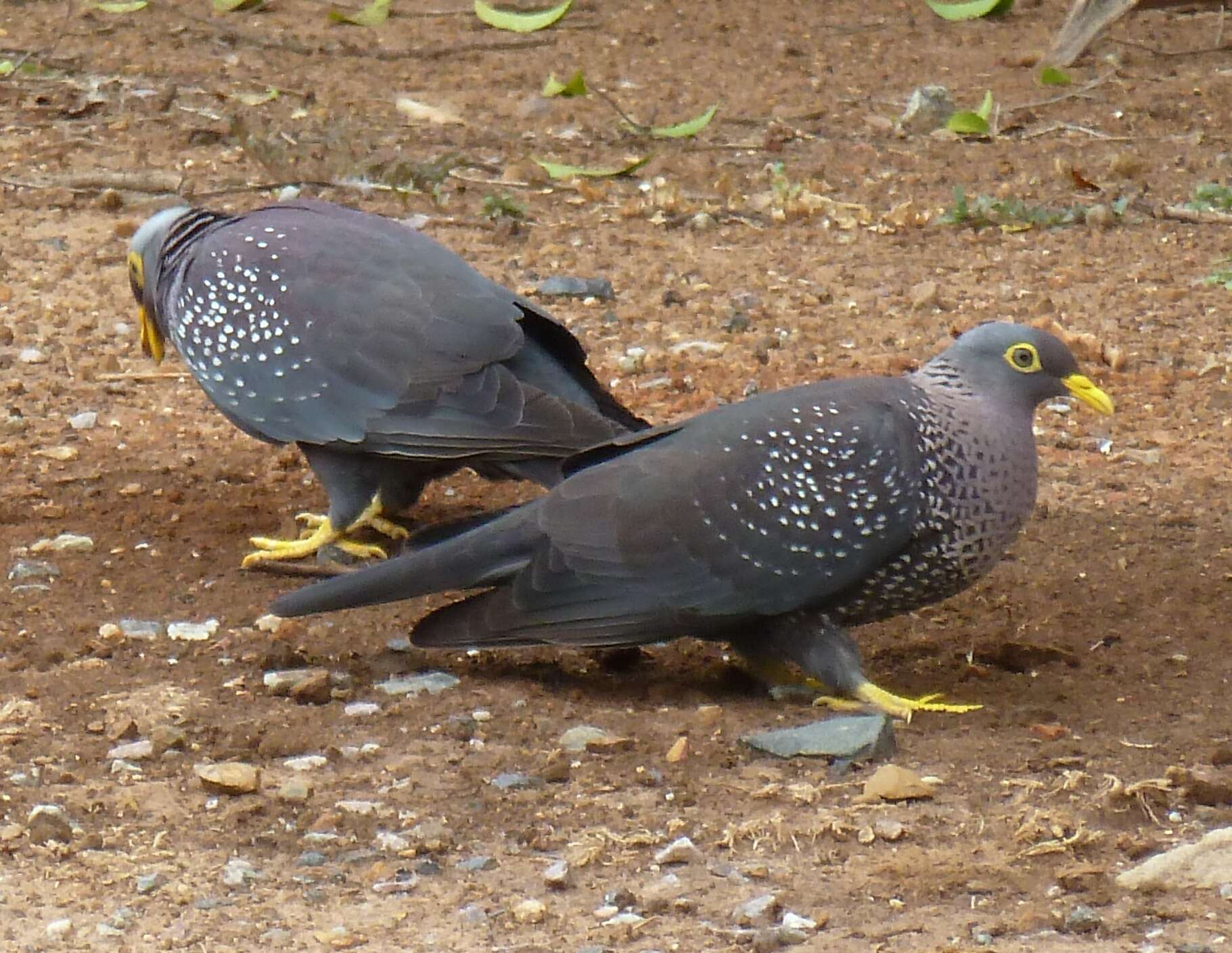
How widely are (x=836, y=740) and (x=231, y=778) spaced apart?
114cm

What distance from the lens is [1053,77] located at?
883 centimetres

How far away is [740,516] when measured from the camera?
389cm

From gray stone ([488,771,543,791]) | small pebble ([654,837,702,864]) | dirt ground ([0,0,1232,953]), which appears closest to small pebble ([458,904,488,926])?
dirt ground ([0,0,1232,953])

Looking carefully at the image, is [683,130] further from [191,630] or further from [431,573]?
[431,573]

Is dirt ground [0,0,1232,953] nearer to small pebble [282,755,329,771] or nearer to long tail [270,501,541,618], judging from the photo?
small pebble [282,755,329,771]

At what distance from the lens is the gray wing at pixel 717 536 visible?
152 inches

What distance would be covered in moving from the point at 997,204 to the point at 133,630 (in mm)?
4018

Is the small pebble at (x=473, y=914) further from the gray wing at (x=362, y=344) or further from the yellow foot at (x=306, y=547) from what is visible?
the yellow foot at (x=306, y=547)

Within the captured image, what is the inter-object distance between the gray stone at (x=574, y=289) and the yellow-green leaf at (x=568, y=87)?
7.75 ft

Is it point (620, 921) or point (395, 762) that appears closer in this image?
point (620, 921)

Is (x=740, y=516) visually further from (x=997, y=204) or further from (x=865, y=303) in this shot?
(x=997, y=204)

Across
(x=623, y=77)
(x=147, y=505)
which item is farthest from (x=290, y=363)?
(x=623, y=77)

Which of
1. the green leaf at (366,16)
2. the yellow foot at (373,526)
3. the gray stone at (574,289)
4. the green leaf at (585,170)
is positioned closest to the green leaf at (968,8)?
the green leaf at (585,170)

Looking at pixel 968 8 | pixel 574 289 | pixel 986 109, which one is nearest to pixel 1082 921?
pixel 574 289
